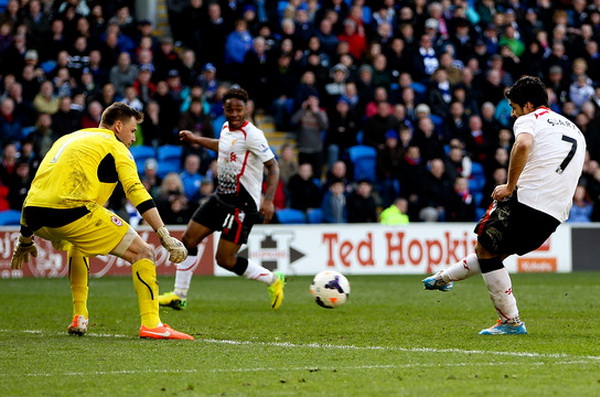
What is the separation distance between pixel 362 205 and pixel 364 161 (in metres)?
1.64

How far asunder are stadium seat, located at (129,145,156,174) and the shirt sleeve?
40.4ft

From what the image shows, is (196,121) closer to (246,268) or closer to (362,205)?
(362,205)

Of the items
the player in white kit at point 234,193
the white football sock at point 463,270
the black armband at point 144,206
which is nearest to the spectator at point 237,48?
the player in white kit at point 234,193

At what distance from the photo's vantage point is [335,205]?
72.8 ft

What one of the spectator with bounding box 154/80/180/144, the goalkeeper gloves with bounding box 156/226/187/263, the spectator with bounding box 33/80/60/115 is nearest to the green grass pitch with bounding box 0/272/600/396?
the goalkeeper gloves with bounding box 156/226/187/263

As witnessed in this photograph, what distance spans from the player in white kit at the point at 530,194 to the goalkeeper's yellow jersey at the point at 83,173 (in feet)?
9.86

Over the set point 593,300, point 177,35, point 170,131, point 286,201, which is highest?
point 177,35

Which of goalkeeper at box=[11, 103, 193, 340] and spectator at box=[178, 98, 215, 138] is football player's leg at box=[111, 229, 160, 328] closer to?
goalkeeper at box=[11, 103, 193, 340]

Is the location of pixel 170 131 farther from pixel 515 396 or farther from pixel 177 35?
pixel 515 396

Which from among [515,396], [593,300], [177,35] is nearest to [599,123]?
[177,35]

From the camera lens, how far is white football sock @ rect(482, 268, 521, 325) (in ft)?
33.0

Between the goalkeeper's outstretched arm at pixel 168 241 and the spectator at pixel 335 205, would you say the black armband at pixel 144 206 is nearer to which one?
the goalkeeper's outstretched arm at pixel 168 241

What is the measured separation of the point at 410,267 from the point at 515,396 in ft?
48.8

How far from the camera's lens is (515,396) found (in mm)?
6438
